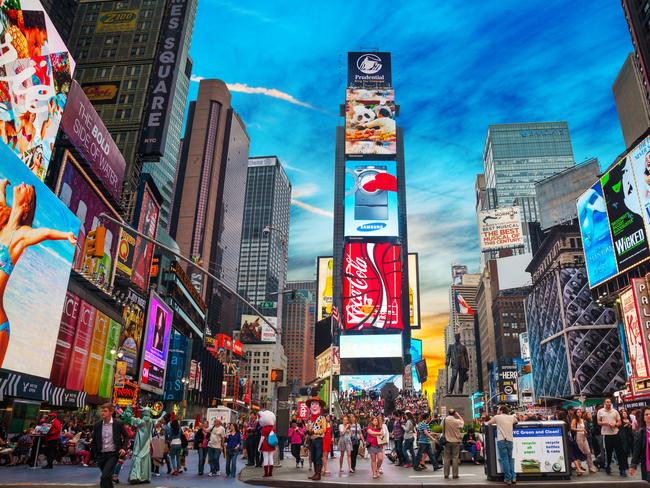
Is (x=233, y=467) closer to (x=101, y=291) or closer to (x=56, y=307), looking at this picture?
(x=56, y=307)

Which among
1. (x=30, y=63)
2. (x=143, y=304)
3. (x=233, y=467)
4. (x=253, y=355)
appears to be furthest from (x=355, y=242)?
(x=253, y=355)

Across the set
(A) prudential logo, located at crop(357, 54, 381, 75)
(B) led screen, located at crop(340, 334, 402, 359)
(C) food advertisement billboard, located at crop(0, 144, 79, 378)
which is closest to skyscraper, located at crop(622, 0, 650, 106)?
(A) prudential logo, located at crop(357, 54, 381, 75)

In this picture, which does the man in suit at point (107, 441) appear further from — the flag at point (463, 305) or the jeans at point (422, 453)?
the flag at point (463, 305)

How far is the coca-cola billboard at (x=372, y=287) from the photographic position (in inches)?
3172

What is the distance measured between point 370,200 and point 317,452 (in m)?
74.5

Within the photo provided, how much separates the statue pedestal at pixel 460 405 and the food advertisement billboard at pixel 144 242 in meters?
34.0

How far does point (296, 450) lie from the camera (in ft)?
58.2

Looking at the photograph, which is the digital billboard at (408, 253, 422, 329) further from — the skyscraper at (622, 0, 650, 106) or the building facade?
the skyscraper at (622, 0, 650, 106)

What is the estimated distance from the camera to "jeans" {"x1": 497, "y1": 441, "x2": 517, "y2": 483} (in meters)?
11.8

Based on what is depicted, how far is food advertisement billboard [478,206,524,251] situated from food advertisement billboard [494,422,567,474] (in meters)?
89.4

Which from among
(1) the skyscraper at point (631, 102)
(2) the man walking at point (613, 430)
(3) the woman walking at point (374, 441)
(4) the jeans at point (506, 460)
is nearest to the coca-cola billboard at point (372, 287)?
(1) the skyscraper at point (631, 102)

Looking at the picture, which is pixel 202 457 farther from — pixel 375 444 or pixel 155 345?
pixel 155 345

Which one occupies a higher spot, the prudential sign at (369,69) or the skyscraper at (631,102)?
the prudential sign at (369,69)

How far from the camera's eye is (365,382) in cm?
7706
